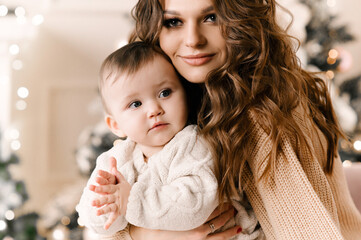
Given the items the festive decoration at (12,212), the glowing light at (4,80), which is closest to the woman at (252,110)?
the festive decoration at (12,212)

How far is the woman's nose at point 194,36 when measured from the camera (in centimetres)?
127

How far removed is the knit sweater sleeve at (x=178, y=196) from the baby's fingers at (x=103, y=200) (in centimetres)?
5

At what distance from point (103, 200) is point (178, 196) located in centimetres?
20

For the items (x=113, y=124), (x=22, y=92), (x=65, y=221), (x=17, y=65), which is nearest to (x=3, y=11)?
(x=17, y=65)

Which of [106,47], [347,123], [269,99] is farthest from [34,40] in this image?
[269,99]

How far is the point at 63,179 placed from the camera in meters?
3.76

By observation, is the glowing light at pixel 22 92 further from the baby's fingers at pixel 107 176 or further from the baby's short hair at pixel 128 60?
the baby's fingers at pixel 107 176

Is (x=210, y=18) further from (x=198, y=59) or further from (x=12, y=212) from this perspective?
(x=12, y=212)

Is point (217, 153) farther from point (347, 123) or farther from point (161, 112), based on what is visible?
point (347, 123)

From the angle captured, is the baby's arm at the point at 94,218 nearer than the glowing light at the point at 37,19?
Yes

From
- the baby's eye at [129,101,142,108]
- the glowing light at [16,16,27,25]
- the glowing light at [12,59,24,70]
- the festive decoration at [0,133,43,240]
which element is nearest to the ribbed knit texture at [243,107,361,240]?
the baby's eye at [129,101,142,108]

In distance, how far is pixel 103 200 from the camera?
43.7 inches

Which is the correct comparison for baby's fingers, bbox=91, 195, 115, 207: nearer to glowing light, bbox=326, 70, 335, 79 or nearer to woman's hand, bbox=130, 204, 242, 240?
woman's hand, bbox=130, 204, 242, 240

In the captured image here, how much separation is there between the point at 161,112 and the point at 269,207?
41cm
